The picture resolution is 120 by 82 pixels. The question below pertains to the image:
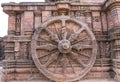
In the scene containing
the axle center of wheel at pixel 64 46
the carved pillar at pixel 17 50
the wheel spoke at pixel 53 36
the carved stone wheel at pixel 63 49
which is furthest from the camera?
the carved pillar at pixel 17 50

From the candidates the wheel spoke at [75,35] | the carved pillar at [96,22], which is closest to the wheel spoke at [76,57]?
the wheel spoke at [75,35]

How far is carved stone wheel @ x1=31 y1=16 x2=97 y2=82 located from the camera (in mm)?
5922

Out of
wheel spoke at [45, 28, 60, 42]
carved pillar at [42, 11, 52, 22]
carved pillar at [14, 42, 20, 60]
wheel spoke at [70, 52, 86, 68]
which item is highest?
carved pillar at [42, 11, 52, 22]

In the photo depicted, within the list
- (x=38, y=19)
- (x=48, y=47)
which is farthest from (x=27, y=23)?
(x=48, y=47)

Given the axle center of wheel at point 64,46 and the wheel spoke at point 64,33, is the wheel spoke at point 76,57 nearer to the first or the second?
the axle center of wheel at point 64,46

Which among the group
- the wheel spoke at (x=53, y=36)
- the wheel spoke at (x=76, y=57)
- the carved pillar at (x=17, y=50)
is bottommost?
the wheel spoke at (x=76, y=57)

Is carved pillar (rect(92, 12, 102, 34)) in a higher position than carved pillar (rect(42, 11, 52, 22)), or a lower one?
lower

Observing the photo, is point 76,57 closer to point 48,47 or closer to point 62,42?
point 62,42

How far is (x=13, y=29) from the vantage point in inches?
260

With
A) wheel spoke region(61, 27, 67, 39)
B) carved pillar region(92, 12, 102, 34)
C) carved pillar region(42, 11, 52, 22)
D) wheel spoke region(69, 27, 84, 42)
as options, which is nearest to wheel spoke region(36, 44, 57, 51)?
wheel spoke region(61, 27, 67, 39)

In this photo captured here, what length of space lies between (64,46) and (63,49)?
0.50 ft

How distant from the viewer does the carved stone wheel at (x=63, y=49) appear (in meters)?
5.92

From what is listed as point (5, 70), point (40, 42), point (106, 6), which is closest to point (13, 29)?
point (40, 42)

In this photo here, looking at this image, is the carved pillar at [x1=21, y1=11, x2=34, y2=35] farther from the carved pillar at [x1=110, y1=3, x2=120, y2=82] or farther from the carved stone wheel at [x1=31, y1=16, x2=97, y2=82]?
the carved pillar at [x1=110, y1=3, x2=120, y2=82]
